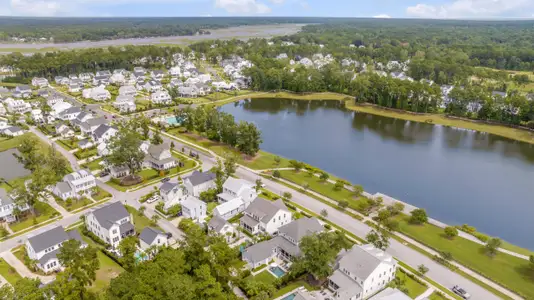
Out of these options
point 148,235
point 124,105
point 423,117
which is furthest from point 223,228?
point 423,117

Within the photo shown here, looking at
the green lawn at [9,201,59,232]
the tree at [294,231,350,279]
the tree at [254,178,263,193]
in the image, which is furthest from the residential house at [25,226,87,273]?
the tree at [294,231,350,279]

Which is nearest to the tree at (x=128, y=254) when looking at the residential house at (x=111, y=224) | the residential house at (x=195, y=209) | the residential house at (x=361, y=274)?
the residential house at (x=111, y=224)

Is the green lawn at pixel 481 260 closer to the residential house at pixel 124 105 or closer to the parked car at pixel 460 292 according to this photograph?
the parked car at pixel 460 292

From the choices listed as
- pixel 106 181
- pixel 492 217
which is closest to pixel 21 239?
pixel 106 181

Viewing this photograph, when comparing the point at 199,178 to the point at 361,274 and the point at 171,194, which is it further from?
the point at 361,274

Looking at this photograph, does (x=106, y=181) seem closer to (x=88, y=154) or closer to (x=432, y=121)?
(x=88, y=154)
